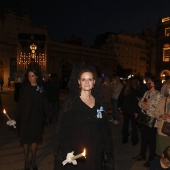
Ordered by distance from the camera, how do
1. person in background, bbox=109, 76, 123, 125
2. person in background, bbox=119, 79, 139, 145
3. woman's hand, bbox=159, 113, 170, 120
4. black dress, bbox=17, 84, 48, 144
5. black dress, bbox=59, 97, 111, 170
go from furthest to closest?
person in background, bbox=109, 76, 123, 125 < person in background, bbox=119, 79, 139, 145 < black dress, bbox=17, 84, 48, 144 < woman's hand, bbox=159, 113, 170, 120 < black dress, bbox=59, 97, 111, 170

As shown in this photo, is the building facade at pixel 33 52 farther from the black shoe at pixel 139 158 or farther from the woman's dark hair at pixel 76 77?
the woman's dark hair at pixel 76 77

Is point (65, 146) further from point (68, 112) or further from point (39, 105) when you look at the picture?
point (39, 105)

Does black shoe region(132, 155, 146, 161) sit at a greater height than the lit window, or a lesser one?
lesser

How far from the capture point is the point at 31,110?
5.32 metres

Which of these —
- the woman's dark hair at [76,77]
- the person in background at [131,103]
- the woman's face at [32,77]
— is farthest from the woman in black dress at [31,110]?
the person in background at [131,103]

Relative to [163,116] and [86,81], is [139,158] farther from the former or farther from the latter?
[86,81]

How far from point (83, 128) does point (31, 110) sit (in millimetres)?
2182

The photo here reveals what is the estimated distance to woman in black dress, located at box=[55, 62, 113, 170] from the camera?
3.35 m

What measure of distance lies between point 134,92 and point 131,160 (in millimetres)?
2053

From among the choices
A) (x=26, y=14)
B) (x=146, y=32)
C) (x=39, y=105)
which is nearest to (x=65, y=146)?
(x=39, y=105)

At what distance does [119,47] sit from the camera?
69.8 metres

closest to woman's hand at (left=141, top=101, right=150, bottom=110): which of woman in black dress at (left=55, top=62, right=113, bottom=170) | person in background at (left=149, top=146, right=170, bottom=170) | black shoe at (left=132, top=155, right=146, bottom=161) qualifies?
black shoe at (left=132, top=155, right=146, bottom=161)

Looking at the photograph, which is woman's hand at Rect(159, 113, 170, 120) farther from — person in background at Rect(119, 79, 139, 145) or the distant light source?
the distant light source

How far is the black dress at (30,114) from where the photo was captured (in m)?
5.29
